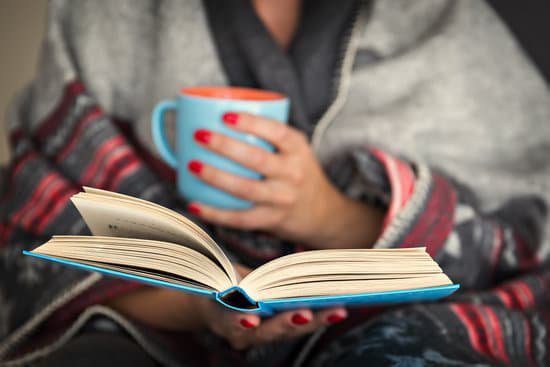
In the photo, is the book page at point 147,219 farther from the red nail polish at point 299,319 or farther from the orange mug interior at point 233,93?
the orange mug interior at point 233,93

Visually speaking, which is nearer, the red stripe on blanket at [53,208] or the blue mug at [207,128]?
the blue mug at [207,128]

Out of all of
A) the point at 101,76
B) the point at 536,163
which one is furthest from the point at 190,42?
the point at 536,163

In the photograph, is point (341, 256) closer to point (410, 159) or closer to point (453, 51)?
point (410, 159)

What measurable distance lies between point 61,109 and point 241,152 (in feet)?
1.30

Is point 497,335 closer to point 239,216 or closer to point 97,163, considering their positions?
point 239,216

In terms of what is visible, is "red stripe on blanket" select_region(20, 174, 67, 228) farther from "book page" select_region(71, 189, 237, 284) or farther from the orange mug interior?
"book page" select_region(71, 189, 237, 284)

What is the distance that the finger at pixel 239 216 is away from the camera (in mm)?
652

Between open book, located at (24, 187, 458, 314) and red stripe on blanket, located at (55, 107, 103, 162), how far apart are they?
0.44 m

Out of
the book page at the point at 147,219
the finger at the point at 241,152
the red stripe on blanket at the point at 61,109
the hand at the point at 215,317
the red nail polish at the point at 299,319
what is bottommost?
the hand at the point at 215,317

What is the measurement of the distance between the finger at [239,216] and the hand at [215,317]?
3.1 inches

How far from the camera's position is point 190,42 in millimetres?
840

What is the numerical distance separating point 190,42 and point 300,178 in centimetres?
33

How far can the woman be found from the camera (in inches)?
26.0

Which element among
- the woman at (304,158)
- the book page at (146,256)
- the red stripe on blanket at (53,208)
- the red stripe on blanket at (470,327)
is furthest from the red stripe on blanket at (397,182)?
the red stripe on blanket at (53,208)
